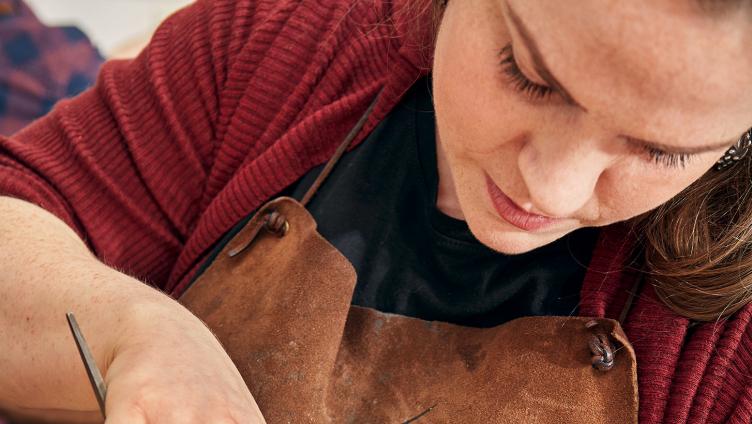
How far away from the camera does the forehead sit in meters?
0.49

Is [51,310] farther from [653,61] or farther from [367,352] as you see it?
[653,61]

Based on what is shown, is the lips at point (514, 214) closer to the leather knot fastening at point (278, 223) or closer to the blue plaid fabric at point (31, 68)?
the leather knot fastening at point (278, 223)

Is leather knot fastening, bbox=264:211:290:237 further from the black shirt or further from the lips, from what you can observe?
the lips

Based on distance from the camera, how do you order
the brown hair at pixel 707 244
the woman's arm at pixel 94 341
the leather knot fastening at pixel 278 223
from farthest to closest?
the leather knot fastening at pixel 278 223 → the brown hair at pixel 707 244 → the woman's arm at pixel 94 341

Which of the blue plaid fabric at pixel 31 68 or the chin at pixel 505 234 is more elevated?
the chin at pixel 505 234

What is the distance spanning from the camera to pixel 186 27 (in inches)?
38.1

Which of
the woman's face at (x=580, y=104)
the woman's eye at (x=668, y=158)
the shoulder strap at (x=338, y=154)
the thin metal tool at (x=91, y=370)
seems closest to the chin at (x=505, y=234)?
the woman's face at (x=580, y=104)

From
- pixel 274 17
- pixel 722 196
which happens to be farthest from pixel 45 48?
pixel 722 196

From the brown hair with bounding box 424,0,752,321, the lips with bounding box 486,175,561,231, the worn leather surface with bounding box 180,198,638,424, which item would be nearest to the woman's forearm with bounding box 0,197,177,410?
the worn leather surface with bounding box 180,198,638,424

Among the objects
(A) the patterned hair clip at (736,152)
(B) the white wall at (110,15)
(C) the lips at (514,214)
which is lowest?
(B) the white wall at (110,15)

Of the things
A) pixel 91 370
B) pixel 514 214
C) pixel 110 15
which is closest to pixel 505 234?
pixel 514 214

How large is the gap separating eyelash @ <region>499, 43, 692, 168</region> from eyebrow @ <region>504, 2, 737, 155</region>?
0.01m

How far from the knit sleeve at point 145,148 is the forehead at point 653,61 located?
50 cm

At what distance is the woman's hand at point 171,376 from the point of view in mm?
593
